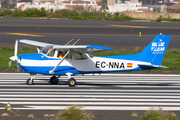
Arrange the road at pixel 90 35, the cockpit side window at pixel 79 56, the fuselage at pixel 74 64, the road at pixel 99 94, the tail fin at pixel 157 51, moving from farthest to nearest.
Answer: the road at pixel 90 35 < the tail fin at pixel 157 51 < the cockpit side window at pixel 79 56 < the fuselage at pixel 74 64 < the road at pixel 99 94

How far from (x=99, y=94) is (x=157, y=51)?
387cm

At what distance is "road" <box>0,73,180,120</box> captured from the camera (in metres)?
11.2

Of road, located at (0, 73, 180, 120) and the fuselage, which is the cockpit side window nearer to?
the fuselage

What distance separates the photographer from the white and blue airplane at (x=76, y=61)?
49.0ft

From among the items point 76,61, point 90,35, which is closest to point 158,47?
point 76,61

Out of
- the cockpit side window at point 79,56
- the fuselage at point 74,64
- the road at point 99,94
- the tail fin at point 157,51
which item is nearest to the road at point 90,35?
the road at point 99,94

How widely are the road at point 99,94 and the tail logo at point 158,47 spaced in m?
1.67

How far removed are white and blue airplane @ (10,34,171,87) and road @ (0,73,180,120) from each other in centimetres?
75

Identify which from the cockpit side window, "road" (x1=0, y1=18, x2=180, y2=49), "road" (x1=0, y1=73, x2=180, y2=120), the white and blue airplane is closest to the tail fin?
the white and blue airplane

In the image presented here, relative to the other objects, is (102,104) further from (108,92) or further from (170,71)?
(170,71)

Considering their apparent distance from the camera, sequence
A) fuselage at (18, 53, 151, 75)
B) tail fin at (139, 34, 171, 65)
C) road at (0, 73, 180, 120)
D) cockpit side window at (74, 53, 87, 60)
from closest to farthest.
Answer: road at (0, 73, 180, 120) → fuselage at (18, 53, 151, 75) → cockpit side window at (74, 53, 87, 60) → tail fin at (139, 34, 171, 65)

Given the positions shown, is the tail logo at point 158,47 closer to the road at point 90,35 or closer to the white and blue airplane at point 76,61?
the white and blue airplane at point 76,61

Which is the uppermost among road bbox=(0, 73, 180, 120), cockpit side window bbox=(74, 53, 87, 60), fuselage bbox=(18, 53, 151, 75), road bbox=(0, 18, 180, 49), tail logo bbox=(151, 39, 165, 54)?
tail logo bbox=(151, 39, 165, 54)

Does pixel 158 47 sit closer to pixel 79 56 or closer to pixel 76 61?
pixel 79 56
